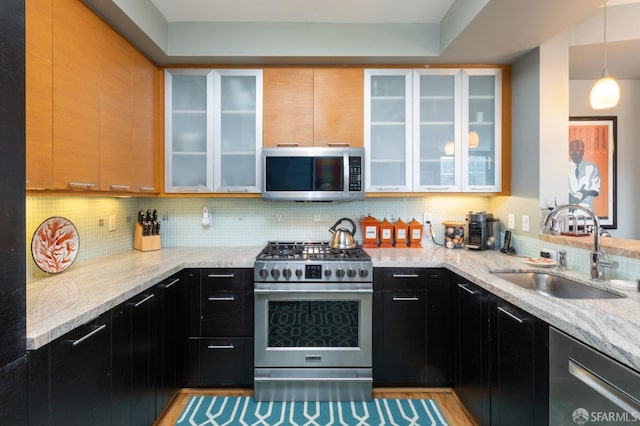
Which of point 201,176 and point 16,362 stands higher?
point 201,176

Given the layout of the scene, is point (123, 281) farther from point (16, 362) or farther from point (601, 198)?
point (601, 198)

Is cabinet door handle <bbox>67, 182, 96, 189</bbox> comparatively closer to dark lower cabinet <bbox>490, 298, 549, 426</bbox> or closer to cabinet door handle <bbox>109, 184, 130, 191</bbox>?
cabinet door handle <bbox>109, 184, 130, 191</bbox>

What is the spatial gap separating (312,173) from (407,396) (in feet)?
5.67

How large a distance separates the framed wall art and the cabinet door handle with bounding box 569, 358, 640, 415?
2260 mm

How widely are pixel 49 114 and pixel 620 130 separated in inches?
164

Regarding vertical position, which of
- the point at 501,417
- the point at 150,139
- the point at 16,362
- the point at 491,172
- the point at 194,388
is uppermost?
the point at 150,139

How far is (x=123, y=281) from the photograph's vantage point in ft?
5.43

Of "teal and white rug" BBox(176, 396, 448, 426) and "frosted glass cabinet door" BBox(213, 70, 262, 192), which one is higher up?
"frosted glass cabinet door" BBox(213, 70, 262, 192)

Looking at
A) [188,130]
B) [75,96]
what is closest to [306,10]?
[188,130]

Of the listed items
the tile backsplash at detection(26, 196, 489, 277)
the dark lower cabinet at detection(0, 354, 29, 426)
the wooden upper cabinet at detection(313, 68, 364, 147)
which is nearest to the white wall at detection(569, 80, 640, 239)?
the tile backsplash at detection(26, 196, 489, 277)

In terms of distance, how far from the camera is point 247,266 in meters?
2.18

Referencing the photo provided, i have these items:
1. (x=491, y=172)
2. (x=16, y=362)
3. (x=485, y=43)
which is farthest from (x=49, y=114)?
(x=491, y=172)

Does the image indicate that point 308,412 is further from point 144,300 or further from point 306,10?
point 306,10

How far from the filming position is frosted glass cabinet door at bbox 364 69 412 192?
2.54m
